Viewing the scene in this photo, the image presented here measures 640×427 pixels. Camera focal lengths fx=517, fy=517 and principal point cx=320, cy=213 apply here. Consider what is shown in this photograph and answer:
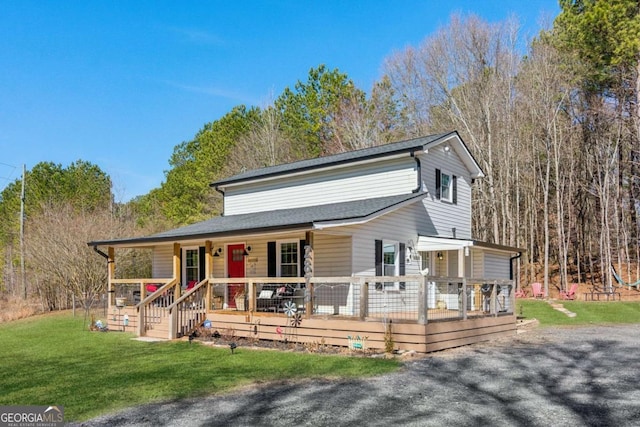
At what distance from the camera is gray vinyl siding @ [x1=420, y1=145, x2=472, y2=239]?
16156 millimetres

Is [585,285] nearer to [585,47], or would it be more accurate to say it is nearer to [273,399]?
[585,47]

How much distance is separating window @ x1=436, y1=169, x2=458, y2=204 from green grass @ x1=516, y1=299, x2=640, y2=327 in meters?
4.73

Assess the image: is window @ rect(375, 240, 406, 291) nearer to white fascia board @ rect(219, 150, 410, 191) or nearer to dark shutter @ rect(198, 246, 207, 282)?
white fascia board @ rect(219, 150, 410, 191)

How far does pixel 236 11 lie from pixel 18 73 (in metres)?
8.88

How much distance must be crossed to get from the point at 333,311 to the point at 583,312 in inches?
401

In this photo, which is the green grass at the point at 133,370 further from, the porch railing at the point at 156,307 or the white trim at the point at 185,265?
the white trim at the point at 185,265

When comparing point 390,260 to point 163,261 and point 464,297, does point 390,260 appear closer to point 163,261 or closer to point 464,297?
point 464,297

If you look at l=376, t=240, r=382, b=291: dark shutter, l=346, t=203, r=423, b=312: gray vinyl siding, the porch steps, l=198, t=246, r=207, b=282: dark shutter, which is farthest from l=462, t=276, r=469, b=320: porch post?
l=198, t=246, r=207, b=282: dark shutter

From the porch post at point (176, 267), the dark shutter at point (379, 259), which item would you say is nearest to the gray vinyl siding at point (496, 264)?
the dark shutter at point (379, 259)

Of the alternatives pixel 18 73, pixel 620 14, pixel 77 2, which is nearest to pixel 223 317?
pixel 77 2

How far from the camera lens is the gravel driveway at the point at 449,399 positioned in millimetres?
5734

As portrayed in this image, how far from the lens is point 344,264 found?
1335cm

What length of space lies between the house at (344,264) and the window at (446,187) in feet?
0.12

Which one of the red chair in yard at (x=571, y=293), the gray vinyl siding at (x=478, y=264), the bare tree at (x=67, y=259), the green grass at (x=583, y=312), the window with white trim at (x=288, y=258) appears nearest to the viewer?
the window with white trim at (x=288, y=258)
